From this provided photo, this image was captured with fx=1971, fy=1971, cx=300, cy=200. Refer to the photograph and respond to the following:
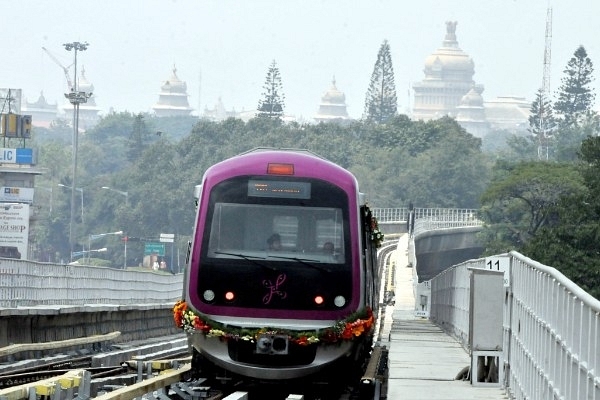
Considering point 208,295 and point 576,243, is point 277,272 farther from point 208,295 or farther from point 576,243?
point 576,243

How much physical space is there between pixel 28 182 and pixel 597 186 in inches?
2721

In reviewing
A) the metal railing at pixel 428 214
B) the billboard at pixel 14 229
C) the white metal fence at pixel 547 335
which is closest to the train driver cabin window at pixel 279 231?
the white metal fence at pixel 547 335

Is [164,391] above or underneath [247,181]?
underneath

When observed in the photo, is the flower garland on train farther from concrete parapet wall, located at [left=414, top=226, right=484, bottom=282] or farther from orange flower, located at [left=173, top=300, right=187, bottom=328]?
concrete parapet wall, located at [left=414, top=226, right=484, bottom=282]

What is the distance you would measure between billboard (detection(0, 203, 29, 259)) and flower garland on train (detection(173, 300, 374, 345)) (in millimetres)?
84494

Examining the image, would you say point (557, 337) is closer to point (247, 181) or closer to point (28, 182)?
point (247, 181)

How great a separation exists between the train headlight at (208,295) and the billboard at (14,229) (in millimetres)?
84328

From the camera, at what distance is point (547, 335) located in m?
14.7

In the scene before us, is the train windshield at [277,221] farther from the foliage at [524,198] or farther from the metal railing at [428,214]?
the metal railing at [428,214]

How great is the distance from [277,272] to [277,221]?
660mm

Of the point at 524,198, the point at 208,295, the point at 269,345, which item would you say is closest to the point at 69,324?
the point at 208,295

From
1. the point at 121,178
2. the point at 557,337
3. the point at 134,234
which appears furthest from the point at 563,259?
the point at 121,178

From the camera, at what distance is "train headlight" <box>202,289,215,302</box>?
69.4 ft

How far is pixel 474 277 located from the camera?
62.8 ft
